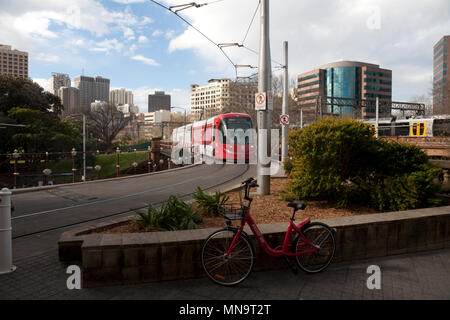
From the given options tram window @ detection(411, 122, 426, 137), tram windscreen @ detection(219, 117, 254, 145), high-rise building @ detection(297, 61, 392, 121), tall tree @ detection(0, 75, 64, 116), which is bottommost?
tram windscreen @ detection(219, 117, 254, 145)

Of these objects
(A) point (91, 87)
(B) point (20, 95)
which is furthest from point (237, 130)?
(A) point (91, 87)

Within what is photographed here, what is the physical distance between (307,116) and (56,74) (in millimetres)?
84551

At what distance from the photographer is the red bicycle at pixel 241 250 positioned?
411 cm

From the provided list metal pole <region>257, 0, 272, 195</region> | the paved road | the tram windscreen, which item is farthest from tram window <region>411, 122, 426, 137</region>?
metal pole <region>257, 0, 272, 195</region>

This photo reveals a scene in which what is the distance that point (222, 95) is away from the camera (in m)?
84.3

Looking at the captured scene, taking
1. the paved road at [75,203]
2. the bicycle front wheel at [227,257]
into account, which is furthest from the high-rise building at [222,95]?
the bicycle front wheel at [227,257]

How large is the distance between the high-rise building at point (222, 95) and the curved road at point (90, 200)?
31248mm

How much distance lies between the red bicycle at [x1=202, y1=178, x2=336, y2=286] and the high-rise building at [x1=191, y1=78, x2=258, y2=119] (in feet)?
130

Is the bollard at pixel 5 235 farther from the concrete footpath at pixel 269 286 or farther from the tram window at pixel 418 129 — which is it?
the tram window at pixel 418 129

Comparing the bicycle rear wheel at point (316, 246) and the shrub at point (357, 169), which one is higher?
the shrub at point (357, 169)

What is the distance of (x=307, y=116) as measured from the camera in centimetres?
5319

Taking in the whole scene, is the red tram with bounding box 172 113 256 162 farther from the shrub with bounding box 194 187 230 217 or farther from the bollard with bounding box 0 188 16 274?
the bollard with bounding box 0 188 16 274

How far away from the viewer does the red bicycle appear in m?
4.11
